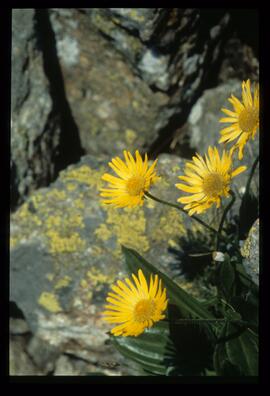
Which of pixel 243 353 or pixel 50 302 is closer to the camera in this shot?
pixel 243 353

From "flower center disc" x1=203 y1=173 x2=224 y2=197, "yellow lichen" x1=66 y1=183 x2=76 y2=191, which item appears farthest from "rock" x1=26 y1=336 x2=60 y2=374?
"flower center disc" x1=203 y1=173 x2=224 y2=197

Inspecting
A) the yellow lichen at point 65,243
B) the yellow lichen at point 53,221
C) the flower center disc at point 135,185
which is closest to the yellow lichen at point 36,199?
the yellow lichen at point 53,221

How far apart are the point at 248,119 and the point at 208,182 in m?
0.34

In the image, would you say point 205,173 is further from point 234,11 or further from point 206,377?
point 234,11

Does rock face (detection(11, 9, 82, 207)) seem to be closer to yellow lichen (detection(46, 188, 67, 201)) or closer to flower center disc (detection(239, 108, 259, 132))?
yellow lichen (detection(46, 188, 67, 201))

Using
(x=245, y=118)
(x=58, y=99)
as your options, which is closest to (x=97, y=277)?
(x=58, y=99)

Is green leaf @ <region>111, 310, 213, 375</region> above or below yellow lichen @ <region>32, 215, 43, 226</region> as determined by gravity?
below

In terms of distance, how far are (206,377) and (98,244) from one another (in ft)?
3.53

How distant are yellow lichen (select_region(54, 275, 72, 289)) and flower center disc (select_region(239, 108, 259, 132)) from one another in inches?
Answer: 57.2

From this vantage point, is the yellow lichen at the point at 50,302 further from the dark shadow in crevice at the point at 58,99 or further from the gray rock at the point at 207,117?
the gray rock at the point at 207,117

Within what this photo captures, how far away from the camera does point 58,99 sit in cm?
387

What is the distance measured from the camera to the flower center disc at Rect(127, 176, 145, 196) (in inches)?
104

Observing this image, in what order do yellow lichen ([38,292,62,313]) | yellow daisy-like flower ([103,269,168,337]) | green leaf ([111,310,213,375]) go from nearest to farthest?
1. yellow daisy-like flower ([103,269,168,337])
2. green leaf ([111,310,213,375])
3. yellow lichen ([38,292,62,313])

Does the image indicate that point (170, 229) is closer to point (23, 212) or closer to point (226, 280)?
point (226, 280)
